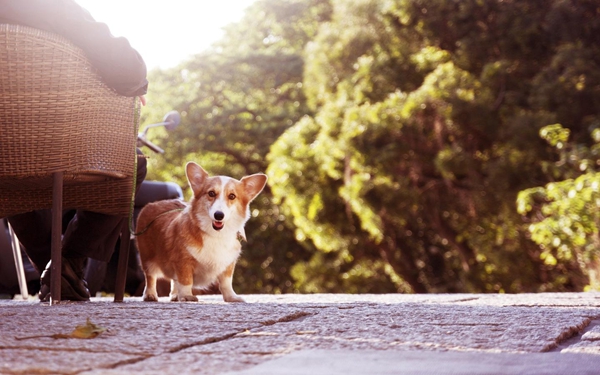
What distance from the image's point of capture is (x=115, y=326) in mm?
2428

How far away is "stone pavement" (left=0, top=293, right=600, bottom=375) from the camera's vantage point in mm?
1732

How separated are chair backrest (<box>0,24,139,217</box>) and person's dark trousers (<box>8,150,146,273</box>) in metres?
0.25

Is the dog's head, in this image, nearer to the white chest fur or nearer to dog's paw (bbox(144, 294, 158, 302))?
the white chest fur

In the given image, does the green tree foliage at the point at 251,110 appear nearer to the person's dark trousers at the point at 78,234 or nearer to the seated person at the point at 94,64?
the person's dark trousers at the point at 78,234

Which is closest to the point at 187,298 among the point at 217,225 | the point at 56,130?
the point at 217,225

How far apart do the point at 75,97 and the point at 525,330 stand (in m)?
1.90

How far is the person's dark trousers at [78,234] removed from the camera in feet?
12.7

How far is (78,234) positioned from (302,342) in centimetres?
202

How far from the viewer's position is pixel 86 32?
3.35 m

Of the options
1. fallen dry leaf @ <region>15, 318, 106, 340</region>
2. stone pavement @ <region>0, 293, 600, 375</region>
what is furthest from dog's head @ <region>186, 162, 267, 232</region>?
fallen dry leaf @ <region>15, 318, 106, 340</region>

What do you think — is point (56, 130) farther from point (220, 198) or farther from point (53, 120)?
point (220, 198)

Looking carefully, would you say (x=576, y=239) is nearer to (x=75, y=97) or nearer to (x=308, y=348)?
(x=75, y=97)

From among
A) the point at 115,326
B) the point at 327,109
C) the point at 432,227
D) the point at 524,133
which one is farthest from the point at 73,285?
the point at 432,227

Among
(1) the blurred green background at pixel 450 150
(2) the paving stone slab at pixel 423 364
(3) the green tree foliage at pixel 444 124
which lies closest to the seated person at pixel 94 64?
(2) the paving stone slab at pixel 423 364
